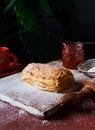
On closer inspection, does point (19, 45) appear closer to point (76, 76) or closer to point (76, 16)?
point (76, 16)

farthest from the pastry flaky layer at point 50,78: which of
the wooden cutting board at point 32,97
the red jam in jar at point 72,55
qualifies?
the red jam in jar at point 72,55

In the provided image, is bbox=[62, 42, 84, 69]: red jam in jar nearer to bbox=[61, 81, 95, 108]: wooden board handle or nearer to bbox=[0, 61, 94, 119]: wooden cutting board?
bbox=[0, 61, 94, 119]: wooden cutting board

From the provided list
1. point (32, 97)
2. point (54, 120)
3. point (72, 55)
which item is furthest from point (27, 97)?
point (72, 55)

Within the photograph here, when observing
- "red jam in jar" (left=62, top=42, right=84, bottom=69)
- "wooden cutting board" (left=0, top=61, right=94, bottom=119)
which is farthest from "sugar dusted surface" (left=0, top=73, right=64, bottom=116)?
"red jam in jar" (left=62, top=42, right=84, bottom=69)

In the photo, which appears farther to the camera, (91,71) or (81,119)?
(91,71)

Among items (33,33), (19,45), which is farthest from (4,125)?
(19,45)

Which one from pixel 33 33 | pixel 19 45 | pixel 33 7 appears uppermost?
pixel 33 7

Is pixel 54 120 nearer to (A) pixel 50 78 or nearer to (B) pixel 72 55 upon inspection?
(A) pixel 50 78

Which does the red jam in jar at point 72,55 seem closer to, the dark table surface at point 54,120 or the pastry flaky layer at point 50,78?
the pastry flaky layer at point 50,78

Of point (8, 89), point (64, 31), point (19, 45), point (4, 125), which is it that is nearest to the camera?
point (4, 125)
